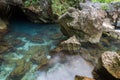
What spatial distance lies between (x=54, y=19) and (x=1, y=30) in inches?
154

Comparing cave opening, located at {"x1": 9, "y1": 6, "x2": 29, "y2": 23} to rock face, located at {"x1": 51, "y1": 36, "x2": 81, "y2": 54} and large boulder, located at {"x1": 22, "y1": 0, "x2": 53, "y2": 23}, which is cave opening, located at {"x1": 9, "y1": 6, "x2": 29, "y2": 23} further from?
rock face, located at {"x1": 51, "y1": 36, "x2": 81, "y2": 54}

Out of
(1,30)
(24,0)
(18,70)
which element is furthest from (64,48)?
(24,0)

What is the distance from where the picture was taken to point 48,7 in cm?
1426

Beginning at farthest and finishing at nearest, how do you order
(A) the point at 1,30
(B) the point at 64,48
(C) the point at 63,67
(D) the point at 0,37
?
(A) the point at 1,30
(D) the point at 0,37
(B) the point at 64,48
(C) the point at 63,67

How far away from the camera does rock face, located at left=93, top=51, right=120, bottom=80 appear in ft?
23.0

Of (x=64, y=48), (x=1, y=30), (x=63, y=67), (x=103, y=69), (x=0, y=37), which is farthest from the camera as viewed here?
(x=1, y=30)

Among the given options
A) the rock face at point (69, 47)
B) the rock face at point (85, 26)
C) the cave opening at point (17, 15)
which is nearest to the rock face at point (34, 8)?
the cave opening at point (17, 15)

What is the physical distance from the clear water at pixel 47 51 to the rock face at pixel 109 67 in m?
0.55

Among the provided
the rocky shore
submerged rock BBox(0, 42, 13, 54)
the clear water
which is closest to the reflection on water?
the clear water

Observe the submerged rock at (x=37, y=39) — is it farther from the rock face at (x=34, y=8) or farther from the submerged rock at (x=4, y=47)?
the rock face at (x=34, y=8)

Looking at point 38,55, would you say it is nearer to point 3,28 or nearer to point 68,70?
point 68,70

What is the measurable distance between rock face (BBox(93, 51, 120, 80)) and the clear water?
0.55 metres

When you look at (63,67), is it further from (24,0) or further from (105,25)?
(24,0)

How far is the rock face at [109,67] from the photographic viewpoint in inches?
276
